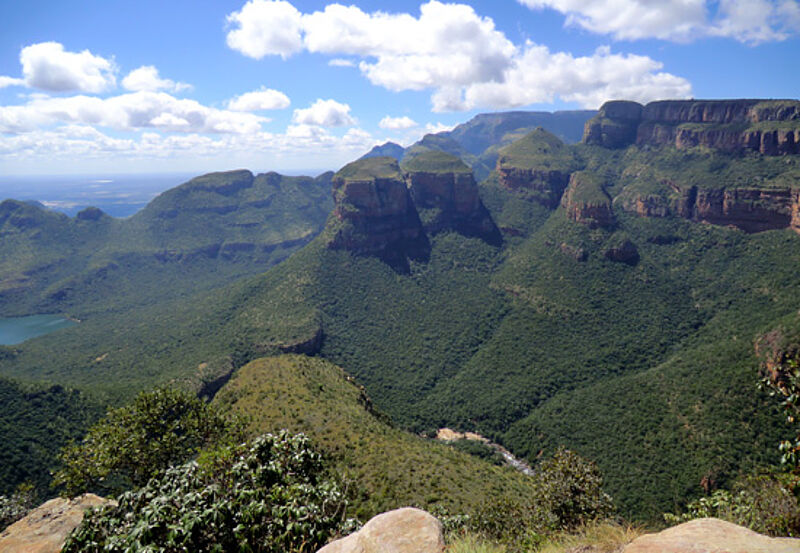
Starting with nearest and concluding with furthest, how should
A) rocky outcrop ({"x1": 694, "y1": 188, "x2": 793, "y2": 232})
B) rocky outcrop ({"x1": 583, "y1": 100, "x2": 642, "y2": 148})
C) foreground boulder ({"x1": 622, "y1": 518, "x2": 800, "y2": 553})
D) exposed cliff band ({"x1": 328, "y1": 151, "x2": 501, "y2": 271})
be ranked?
foreground boulder ({"x1": 622, "y1": 518, "x2": 800, "y2": 553}) < rocky outcrop ({"x1": 694, "y1": 188, "x2": 793, "y2": 232}) < exposed cliff band ({"x1": 328, "y1": 151, "x2": 501, "y2": 271}) < rocky outcrop ({"x1": 583, "y1": 100, "x2": 642, "y2": 148})

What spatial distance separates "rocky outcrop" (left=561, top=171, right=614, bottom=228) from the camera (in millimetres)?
117938

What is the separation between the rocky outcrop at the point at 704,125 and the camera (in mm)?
109125

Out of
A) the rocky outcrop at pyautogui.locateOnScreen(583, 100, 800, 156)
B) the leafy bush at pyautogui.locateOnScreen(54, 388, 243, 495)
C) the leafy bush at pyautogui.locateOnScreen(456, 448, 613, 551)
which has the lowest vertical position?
the leafy bush at pyautogui.locateOnScreen(456, 448, 613, 551)

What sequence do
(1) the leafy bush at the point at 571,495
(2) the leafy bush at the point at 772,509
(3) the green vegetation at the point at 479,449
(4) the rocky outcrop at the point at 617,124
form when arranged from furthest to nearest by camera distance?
(4) the rocky outcrop at the point at 617,124, (3) the green vegetation at the point at 479,449, (1) the leafy bush at the point at 571,495, (2) the leafy bush at the point at 772,509

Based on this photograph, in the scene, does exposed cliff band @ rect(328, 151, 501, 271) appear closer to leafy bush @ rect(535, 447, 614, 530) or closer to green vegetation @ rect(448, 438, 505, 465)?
green vegetation @ rect(448, 438, 505, 465)

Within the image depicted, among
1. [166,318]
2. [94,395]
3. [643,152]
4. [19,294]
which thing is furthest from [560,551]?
[19,294]

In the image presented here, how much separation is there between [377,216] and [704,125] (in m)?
121

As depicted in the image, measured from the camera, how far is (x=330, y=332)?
107 metres

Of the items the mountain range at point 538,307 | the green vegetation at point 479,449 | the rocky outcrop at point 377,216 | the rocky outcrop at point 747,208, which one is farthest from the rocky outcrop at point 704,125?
the green vegetation at point 479,449

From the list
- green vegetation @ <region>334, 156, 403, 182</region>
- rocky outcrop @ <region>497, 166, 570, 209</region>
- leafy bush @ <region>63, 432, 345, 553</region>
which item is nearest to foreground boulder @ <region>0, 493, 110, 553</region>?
leafy bush @ <region>63, 432, 345, 553</region>

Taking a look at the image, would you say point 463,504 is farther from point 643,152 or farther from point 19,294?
point 19,294

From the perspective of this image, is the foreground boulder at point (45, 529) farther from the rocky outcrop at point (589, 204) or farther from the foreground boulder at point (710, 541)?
the rocky outcrop at point (589, 204)

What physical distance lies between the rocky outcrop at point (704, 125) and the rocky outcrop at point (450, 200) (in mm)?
74806

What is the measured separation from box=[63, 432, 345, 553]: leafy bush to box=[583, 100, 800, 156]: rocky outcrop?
153342mm
